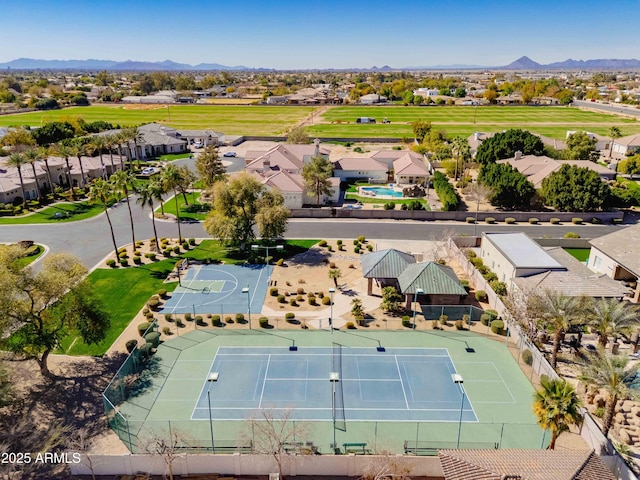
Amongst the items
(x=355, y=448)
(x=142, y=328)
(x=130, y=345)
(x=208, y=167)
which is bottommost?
(x=355, y=448)

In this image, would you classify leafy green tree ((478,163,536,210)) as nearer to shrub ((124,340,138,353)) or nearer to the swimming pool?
the swimming pool

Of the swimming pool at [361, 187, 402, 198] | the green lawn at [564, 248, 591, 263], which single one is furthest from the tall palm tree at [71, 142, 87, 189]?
the green lawn at [564, 248, 591, 263]

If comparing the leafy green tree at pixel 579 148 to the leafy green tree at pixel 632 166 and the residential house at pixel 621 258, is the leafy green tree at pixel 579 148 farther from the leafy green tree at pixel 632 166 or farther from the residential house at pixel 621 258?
the residential house at pixel 621 258

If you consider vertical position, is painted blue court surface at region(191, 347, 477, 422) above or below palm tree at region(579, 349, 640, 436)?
below

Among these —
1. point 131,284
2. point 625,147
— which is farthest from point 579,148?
point 131,284

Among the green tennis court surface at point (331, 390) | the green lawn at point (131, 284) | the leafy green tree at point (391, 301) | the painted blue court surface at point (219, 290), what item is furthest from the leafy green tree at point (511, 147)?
the green tennis court surface at point (331, 390)

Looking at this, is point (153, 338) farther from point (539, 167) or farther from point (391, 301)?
point (539, 167)
